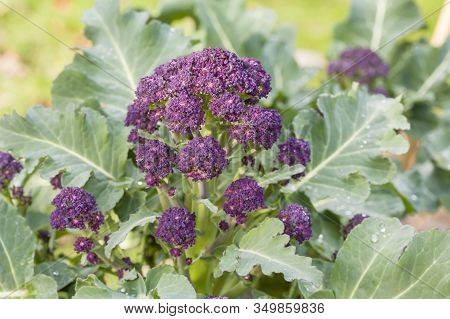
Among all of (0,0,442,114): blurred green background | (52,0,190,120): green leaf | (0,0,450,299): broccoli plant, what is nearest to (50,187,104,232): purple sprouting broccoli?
(0,0,450,299): broccoli plant

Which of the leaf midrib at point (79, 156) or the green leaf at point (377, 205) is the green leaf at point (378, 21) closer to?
the green leaf at point (377, 205)

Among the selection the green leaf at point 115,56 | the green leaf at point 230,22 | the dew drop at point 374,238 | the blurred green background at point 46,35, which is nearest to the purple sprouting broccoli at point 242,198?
A: the dew drop at point 374,238

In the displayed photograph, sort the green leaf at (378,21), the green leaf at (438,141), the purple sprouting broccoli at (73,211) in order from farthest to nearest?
the green leaf at (378,21), the green leaf at (438,141), the purple sprouting broccoli at (73,211)

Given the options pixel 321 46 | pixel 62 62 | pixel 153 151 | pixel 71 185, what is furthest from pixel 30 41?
pixel 153 151

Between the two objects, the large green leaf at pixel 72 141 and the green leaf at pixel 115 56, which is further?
the green leaf at pixel 115 56

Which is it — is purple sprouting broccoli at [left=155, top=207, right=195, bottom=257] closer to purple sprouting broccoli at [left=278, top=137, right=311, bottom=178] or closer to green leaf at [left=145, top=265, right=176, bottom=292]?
green leaf at [left=145, top=265, right=176, bottom=292]

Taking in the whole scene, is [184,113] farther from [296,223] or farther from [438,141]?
[438,141]
